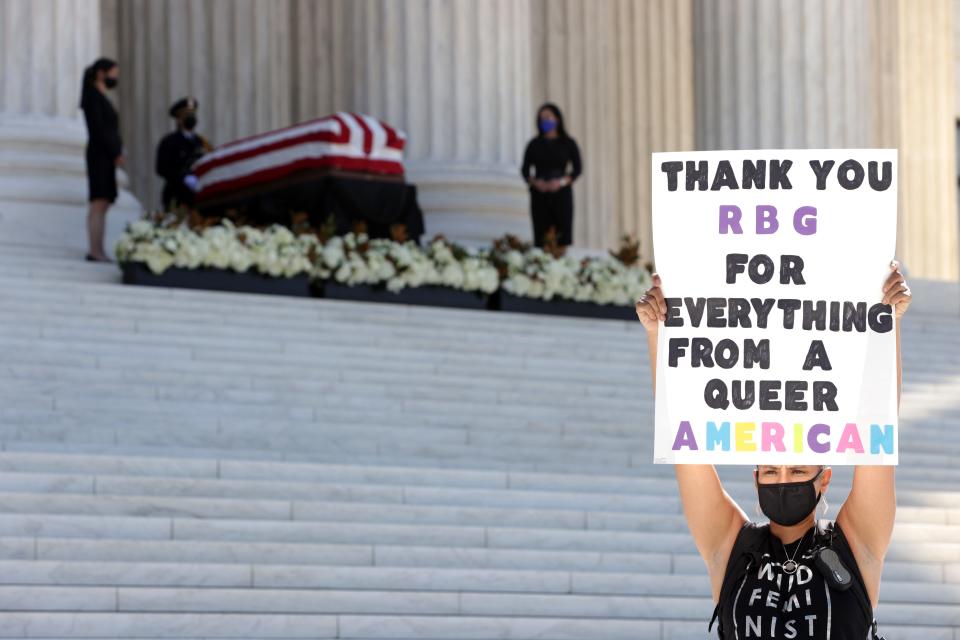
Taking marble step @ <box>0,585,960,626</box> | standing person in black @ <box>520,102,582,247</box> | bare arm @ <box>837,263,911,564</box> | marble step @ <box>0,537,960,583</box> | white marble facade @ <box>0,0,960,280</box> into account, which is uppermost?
white marble facade @ <box>0,0,960,280</box>

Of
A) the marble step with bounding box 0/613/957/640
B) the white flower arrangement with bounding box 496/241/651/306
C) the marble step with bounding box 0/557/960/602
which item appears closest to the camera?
the marble step with bounding box 0/613/957/640

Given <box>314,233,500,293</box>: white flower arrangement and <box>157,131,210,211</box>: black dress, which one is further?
<box>157,131,210,211</box>: black dress

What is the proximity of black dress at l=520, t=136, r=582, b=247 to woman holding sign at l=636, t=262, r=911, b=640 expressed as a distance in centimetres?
1408

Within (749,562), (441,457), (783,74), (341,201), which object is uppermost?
(783,74)

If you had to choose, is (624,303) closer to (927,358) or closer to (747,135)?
(927,358)

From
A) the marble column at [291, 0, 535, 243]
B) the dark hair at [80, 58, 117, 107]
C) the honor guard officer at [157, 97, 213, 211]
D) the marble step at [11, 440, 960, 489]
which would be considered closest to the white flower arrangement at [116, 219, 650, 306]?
the dark hair at [80, 58, 117, 107]

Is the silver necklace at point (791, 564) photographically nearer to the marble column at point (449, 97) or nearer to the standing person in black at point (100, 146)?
the standing person in black at point (100, 146)

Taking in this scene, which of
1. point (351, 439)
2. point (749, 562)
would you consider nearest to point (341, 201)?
point (351, 439)

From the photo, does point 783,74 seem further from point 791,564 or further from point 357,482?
point 791,564

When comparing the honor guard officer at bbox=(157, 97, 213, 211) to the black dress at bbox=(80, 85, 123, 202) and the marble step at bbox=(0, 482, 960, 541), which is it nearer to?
the black dress at bbox=(80, 85, 123, 202)

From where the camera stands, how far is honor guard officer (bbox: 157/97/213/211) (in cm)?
1883

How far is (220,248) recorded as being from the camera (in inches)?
601

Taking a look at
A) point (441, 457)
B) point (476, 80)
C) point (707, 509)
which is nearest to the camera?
point (707, 509)

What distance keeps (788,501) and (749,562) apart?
0.59 ft
